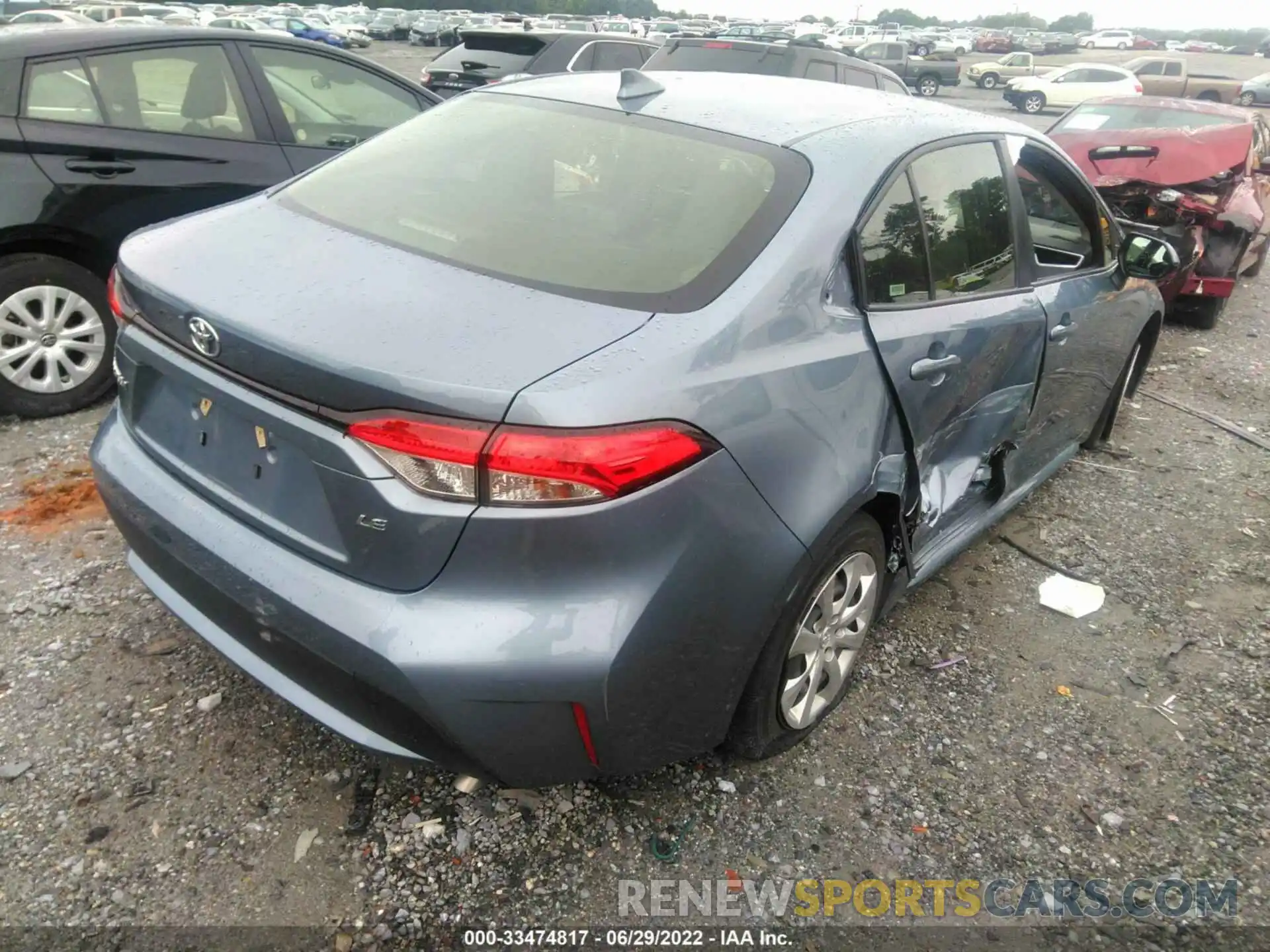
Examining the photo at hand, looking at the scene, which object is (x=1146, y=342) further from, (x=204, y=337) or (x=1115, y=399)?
(x=204, y=337)

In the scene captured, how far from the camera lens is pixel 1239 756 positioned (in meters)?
2.75

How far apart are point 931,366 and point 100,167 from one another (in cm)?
362

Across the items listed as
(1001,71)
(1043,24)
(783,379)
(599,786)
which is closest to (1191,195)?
(783,379)

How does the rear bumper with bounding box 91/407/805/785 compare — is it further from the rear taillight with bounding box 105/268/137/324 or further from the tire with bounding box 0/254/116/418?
the tire with bounding box 0/254/116/418

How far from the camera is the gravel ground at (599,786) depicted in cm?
212

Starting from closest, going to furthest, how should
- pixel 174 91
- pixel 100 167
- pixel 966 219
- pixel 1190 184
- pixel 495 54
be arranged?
pixel 966 219
pixel 100 167
pixel 174 91
pixel 1190 184
pixel 495 54

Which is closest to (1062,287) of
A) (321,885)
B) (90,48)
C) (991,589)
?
(991,589)

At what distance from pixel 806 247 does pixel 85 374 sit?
3456 mm

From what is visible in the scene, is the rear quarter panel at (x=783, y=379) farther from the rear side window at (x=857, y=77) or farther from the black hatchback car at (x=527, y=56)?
the black hatchback car at (x=527, y=56)

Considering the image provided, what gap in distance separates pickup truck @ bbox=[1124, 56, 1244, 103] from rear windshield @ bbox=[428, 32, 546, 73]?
927 inches

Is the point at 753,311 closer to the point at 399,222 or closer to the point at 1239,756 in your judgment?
the point at 399,222

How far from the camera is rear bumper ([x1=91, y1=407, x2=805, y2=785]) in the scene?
1.76m

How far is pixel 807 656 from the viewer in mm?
2428

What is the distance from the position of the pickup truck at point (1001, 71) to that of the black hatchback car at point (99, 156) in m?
37.7
